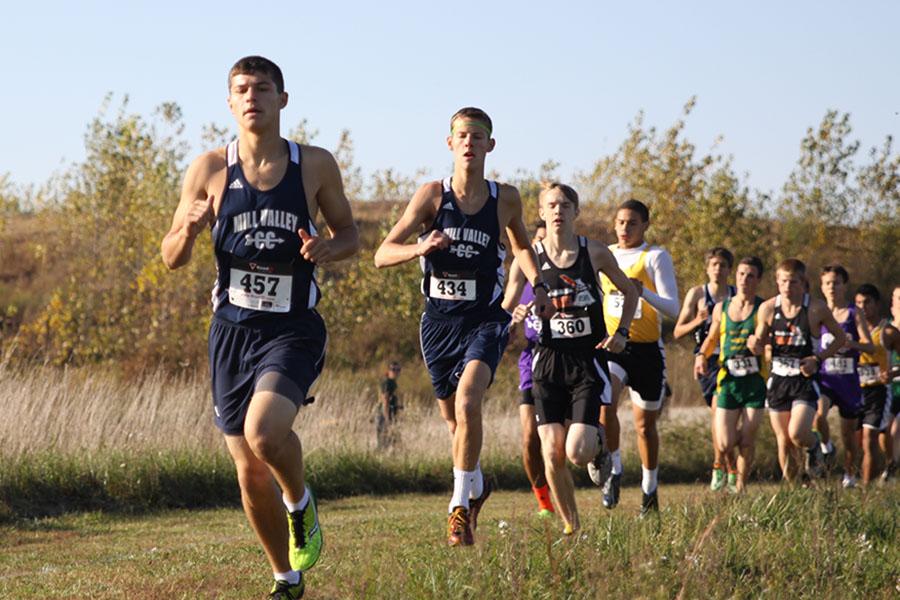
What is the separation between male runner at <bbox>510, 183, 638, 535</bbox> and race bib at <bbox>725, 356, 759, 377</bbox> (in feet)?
11.2

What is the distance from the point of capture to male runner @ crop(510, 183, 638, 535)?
853cm

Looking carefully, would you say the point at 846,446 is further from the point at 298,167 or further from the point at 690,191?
the point at 690,191

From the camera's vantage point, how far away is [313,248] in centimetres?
600

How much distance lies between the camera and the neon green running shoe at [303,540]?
6184 mm

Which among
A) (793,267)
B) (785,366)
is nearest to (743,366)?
(785,366)

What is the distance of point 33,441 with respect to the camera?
44.3 feet

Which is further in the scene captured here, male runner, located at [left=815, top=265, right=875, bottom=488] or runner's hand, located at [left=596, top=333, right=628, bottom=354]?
male runner, located at [left=815, top=265, right=875, bottom=488]

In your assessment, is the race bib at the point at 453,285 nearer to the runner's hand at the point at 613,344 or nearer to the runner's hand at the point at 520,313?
the runner's hand at the point at 520,313

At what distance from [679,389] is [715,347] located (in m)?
16.0

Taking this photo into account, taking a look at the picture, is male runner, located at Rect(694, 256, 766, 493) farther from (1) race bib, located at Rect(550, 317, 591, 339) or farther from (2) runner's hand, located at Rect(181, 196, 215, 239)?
(2) runner's hand, located at Rect(181, 196, 215, 239)

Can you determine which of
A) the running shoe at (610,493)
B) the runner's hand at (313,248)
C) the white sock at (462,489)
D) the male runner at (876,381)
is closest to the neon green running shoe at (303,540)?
the runner's hand at (313,248)

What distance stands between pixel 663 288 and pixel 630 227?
0.55 m

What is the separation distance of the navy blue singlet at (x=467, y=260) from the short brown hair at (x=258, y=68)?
213 cm

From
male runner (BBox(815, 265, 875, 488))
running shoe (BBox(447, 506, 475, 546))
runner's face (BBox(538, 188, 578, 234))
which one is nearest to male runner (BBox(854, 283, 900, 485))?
male runner (BBox(815, 265, 875, 488))
